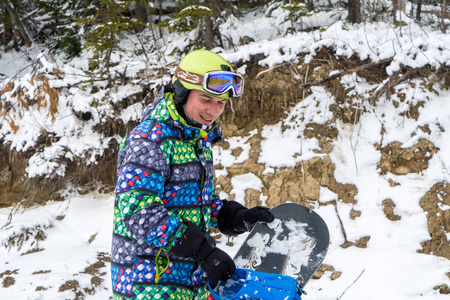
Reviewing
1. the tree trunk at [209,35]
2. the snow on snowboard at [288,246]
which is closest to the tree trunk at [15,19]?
the tree trunk at [209,35]

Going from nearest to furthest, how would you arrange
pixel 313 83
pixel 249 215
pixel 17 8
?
1. pixel 249 215
2. pixel 313 83
3. pixel 17 8

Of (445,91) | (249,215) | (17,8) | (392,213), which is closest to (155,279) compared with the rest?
(249,215)

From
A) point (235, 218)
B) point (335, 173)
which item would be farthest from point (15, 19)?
point (235, 218)

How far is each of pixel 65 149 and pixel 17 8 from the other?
5.47 meters

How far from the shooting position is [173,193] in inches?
73.2

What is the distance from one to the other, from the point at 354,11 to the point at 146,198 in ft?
20.9

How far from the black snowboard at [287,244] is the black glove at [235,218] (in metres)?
0.38

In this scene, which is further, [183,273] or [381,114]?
A: [381,114]

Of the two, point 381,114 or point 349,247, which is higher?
point 381,114

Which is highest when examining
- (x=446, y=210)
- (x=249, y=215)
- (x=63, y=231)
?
(x=249, y=215)

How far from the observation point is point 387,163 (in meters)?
4.88

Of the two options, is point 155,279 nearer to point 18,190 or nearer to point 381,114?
point 381,114

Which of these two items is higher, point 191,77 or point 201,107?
point 191,77

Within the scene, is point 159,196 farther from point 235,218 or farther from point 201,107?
point 235,218
